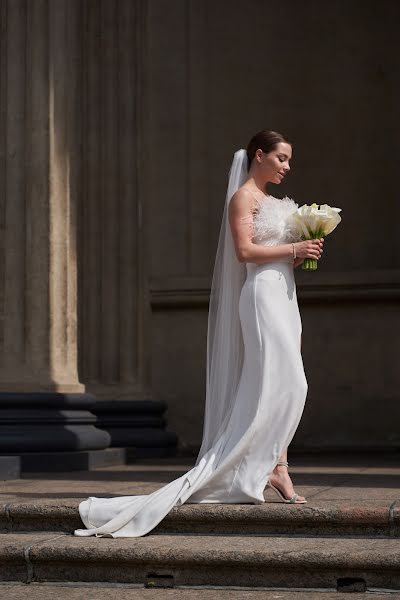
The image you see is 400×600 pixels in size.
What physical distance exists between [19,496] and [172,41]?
20.2 ft

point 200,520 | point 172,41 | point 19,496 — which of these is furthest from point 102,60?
point 200,520

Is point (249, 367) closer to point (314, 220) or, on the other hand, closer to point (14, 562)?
point (314, 220)

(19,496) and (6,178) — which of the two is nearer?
(19,496)

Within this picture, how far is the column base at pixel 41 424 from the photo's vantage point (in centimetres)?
836

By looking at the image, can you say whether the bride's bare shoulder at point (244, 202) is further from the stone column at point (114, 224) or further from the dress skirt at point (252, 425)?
the stone column at point (114, 224)

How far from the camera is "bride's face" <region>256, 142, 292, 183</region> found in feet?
19.4

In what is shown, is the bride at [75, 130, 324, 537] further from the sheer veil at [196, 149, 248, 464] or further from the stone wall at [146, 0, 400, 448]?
the stone wall at [146, 0, 400, 448]

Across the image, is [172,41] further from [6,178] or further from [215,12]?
[6,178]

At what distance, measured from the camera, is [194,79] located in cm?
1120

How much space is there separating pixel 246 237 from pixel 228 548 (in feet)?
5.40

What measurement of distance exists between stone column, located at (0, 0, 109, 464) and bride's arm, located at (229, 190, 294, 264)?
3.15 m

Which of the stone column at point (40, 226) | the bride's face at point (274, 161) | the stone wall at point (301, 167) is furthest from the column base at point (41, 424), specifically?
the bride's face at point (274, 161)

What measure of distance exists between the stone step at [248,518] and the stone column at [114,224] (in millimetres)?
4640

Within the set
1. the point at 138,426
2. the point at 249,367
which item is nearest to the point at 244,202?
the point at 249,367
